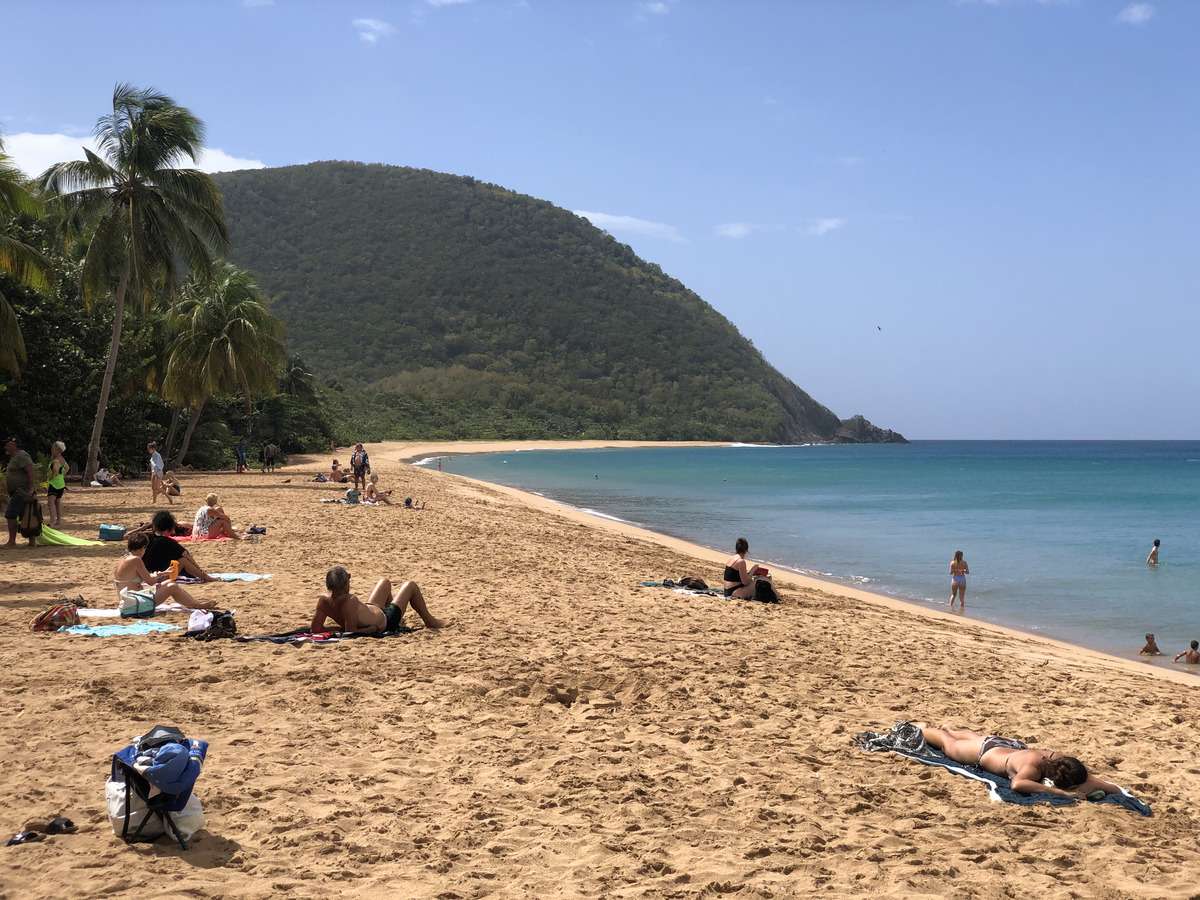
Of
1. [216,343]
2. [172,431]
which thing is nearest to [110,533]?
[216,343]

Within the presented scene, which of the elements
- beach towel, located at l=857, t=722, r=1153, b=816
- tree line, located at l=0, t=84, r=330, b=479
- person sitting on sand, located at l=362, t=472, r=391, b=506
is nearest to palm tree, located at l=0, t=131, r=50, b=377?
tree line, located at l=0, t=84, r=330, b=479

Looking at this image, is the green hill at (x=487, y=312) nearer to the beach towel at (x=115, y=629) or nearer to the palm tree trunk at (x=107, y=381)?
the palm tree trunk at (x=107, y=381)

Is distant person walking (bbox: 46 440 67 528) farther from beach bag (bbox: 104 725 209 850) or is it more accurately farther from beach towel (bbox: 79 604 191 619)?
beach bag (bbox: 104 725 209 850)

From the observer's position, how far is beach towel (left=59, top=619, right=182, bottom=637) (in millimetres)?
6852

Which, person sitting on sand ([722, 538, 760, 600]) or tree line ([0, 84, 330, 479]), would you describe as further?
tree line ([0, 84, 330, 479])

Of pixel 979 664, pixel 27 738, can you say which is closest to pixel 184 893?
pixel 27 738

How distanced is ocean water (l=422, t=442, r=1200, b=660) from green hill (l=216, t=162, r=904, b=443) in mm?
46471

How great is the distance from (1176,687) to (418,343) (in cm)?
9477

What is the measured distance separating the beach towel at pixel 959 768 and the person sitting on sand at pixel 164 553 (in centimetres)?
678

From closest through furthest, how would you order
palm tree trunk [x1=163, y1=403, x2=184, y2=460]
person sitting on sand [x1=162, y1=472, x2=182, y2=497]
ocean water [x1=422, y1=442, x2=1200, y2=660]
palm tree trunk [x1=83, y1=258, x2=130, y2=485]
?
ocean water [x1=422, y1=442, x2=1200, y2=660] < person sitting on sand [x1=162, y1=472, x2=182, y2=497] < palm tree trunk [x1=83, y1=258, x2=130, y2=485] < palm tree trunk [x1=163, y1=403, x2=184, y2=460]

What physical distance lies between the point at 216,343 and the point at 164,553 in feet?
60.7

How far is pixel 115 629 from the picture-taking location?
6.97 m

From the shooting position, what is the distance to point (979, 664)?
7574 millimetres

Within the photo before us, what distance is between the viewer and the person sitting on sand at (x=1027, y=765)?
453 cm
